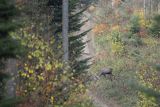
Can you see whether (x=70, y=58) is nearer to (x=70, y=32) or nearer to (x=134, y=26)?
(x=70, y=32)

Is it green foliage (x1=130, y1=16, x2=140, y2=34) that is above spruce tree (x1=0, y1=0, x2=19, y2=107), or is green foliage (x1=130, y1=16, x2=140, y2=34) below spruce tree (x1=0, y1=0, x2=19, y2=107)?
below

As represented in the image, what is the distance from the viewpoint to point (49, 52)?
51.7 ft

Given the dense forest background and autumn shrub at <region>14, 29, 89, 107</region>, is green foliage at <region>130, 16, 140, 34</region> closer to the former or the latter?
the dense forest background

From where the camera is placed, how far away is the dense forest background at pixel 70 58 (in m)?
8.92

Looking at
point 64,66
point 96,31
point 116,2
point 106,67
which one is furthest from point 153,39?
point 64,66

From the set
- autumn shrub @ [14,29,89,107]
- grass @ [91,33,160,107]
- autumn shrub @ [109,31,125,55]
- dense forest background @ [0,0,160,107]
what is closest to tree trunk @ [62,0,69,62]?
dense forest background @ [0,0,160,107]

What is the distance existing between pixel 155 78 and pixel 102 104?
4.03 meters

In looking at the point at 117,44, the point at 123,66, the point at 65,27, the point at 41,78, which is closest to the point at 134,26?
the point at 117,44

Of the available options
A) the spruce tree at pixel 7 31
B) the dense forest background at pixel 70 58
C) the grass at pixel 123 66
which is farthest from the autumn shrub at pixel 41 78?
the grass at pixel 123 66

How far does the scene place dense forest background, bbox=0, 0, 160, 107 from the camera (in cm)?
892

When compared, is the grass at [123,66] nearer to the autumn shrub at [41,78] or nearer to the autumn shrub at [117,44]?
the autumn shrub at [117,44]

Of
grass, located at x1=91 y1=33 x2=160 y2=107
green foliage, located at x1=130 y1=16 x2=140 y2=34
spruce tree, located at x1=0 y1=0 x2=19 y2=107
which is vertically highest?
spruce tree, located at x1=0 y1=0 x2=19 y2=107

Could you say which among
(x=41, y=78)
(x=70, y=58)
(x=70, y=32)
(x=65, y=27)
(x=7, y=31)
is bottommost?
(x=70, y=58)

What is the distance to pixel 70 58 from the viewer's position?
21.8 meters
